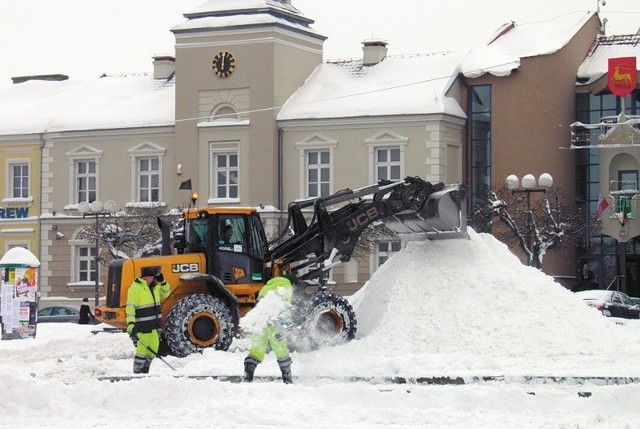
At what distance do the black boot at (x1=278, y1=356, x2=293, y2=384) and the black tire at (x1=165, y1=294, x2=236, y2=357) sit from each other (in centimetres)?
573

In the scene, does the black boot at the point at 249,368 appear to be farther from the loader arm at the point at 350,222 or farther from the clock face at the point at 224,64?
the clock face at the point at 224,64

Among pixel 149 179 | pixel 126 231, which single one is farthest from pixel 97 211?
pixel 149 179

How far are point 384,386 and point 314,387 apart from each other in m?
1.07

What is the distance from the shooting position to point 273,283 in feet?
63.8

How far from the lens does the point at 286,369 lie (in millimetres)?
19141

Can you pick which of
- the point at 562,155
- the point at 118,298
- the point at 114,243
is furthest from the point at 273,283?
the point at 562,155

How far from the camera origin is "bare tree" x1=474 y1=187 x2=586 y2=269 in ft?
156

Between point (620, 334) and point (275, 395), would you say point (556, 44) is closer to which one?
point (620, 334)

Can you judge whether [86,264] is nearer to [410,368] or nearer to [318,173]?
[318,173]

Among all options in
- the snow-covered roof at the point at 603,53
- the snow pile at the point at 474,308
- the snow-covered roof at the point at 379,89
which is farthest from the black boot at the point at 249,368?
the snow-covered roof at the point at 603,53

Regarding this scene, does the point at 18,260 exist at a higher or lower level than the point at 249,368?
higher

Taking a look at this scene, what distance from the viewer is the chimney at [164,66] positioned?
199 feet

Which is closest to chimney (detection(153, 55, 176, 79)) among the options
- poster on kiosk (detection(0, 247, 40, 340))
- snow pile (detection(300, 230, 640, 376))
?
poster on kiosk (detection(0, 247, 40, 340))

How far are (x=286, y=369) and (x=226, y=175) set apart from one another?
36425 millimetres
